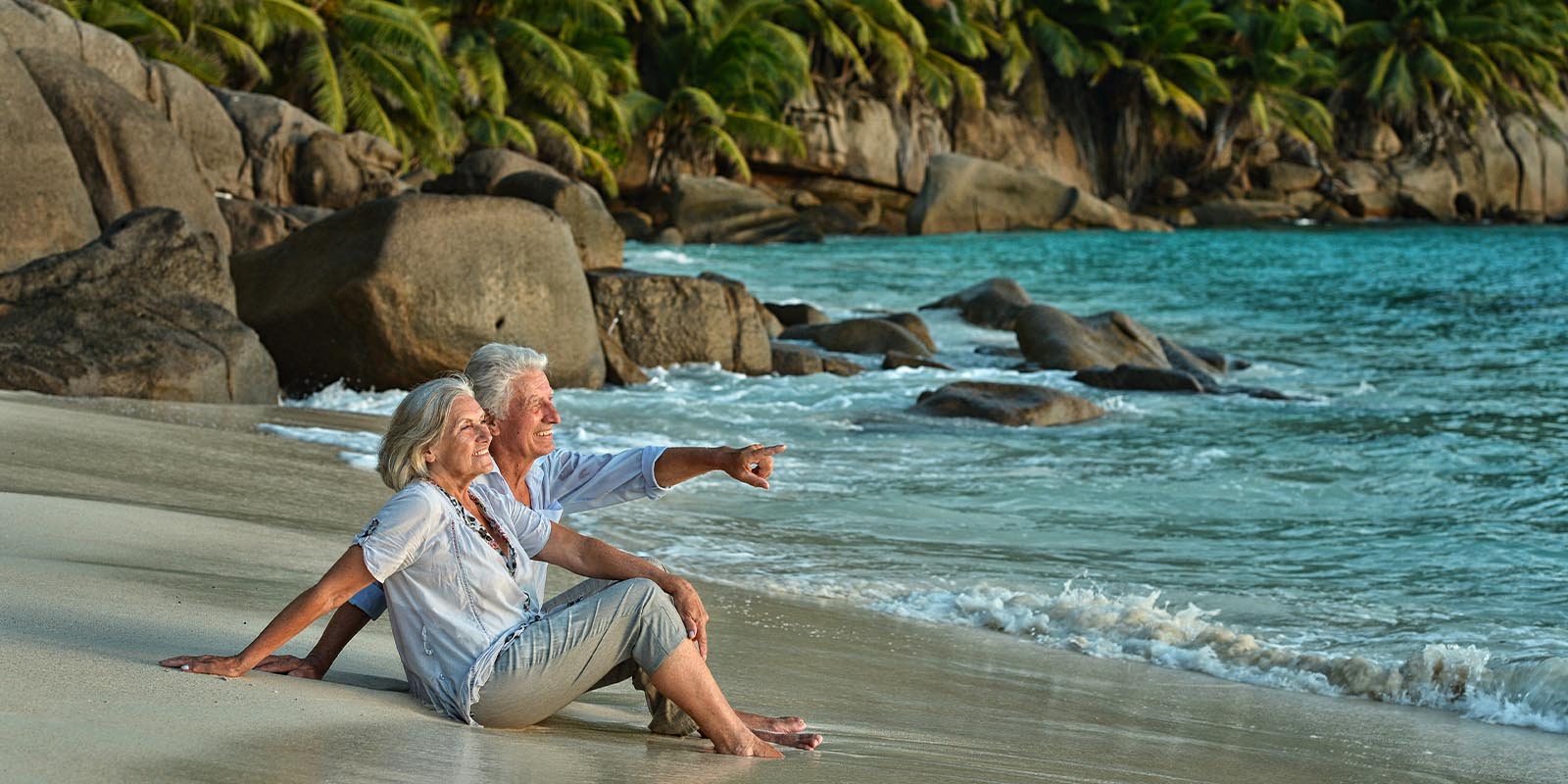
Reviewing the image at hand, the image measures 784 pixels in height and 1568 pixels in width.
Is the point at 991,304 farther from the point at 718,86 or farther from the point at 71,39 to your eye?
the point at 718,86

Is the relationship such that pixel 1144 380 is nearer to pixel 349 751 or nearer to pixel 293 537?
pixel 293 537

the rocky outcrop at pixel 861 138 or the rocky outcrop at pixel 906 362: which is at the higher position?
the rocky outcrop at pixel 861 138

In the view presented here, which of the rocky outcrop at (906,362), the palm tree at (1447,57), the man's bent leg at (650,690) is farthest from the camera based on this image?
the palm tree at (1447,57)

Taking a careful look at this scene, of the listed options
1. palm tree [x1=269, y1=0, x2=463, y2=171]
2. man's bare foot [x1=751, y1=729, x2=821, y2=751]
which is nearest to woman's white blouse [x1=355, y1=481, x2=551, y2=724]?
man's bare foot [x1=751, y1=729, x2=821, y2=751]

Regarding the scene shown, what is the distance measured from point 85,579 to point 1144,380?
11966mm

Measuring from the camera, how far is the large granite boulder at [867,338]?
703 inches

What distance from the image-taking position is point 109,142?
13.4m

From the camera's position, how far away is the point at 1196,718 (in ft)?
16.6

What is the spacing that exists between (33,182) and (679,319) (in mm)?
5494

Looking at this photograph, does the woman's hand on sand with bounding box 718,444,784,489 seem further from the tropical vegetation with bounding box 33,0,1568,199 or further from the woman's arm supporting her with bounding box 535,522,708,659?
the tropical vegetation with bounding box 33,0,1568,199

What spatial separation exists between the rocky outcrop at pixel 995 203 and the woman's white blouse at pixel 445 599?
127 ft

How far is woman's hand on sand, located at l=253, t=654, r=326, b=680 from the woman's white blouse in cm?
23

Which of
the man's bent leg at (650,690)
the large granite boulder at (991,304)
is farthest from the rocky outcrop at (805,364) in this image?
the man's bent leg at (650,690)

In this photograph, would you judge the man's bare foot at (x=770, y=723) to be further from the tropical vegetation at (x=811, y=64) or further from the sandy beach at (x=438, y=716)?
the tropical vegetation at (x=811, y=64)
